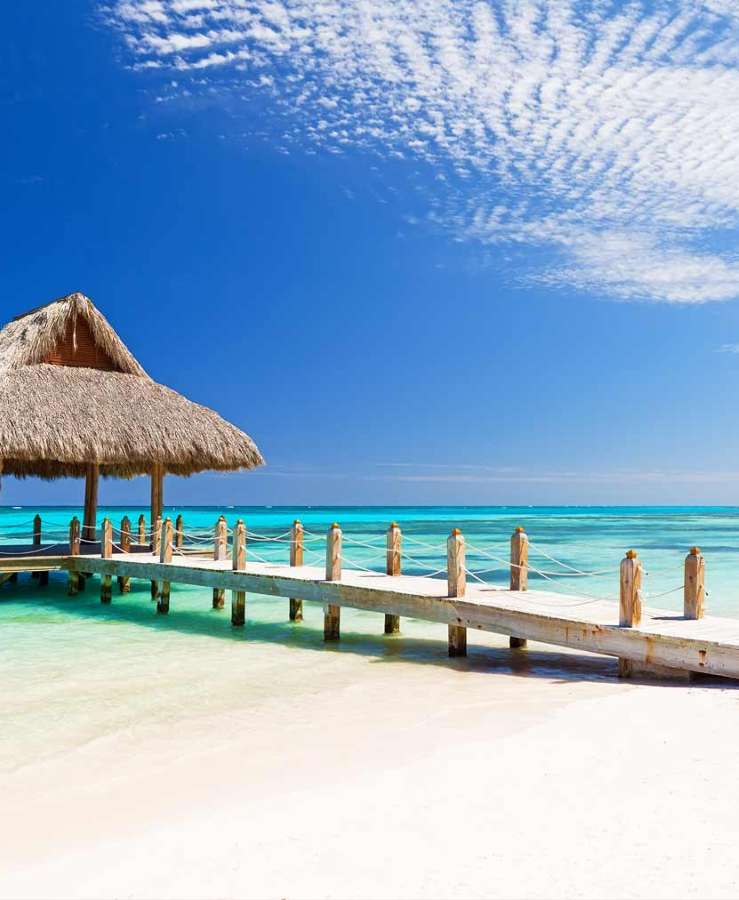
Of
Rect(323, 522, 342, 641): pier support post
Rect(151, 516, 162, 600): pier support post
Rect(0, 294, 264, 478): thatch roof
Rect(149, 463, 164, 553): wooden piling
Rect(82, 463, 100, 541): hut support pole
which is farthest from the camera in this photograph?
Rect(82, 463, 100, 541): hut support pole

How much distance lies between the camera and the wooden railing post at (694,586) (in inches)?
336

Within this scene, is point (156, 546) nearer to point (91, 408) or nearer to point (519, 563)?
point (91, 408)

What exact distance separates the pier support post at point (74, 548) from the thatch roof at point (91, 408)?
4.65ft

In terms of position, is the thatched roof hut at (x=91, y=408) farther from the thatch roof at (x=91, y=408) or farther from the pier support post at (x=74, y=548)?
the pier support post at (x=74, y=548)

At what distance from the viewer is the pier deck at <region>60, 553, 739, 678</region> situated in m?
7.88

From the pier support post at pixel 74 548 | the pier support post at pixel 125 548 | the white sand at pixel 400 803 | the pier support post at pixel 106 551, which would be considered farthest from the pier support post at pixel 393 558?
the pier support post at pixel 74 548

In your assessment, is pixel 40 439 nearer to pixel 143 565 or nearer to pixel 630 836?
pixel 143 565

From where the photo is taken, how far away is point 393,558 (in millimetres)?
12398

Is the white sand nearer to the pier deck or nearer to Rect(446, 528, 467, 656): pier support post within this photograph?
the pier deck

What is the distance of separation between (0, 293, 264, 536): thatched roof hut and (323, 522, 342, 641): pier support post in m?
6.19

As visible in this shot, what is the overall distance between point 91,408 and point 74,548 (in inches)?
114

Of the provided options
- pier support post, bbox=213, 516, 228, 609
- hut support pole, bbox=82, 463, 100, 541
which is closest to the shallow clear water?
pier support post, bbox=213, 516, 228, 609

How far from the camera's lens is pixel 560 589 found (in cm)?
1933

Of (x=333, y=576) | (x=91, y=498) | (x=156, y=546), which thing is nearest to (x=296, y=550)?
(x=333, y=576)
